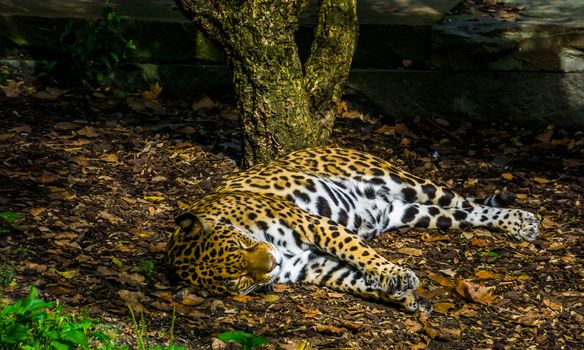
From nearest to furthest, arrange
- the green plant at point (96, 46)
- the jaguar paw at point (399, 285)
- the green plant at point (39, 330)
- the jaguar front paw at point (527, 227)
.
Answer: the green plant at point (39, 330) < the jaguar paw at point (399, 285) < the jaguar front paw at point (527, 227) < the green plant at point (96, 46)

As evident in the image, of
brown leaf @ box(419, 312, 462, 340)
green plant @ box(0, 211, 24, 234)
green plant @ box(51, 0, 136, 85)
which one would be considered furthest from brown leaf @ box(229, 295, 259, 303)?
green plant @ box(51, 0, 136, 85)

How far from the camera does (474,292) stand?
6926mm

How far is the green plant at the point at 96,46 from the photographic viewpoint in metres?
10.0

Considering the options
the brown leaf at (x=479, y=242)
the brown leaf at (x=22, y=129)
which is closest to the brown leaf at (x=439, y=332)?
the brown leaf at (x=479, y=242)

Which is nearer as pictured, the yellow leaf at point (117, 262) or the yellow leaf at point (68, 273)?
the yellow leaf at point (68, 273)

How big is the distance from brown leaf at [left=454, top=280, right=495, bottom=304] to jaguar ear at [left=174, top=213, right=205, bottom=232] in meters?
1.89

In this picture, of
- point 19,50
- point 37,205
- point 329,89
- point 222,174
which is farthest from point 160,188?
point 19,50

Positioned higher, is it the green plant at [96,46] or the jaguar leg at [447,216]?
the green plant at [96,46]

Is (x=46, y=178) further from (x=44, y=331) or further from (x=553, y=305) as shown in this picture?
(x=553, y=305)

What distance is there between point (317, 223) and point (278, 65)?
1.56 metres

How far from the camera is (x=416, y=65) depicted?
1013 cm

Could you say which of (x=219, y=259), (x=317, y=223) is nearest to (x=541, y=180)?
(x=317, y=223)

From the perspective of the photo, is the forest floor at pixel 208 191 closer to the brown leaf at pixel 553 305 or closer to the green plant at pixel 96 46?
the brown leaf at pixel 553 305

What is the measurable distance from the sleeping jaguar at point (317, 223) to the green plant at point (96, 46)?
2553 mm
